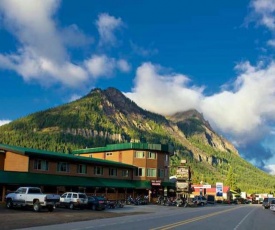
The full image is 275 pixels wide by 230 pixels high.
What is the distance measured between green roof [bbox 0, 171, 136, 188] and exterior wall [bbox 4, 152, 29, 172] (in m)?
2.03

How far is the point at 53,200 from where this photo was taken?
39281 mm

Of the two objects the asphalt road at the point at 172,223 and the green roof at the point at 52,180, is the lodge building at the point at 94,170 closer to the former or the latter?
the green roof at the point at 52,180

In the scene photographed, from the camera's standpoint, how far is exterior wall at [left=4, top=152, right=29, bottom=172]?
5453cm

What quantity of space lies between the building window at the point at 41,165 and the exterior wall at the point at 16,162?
176cm

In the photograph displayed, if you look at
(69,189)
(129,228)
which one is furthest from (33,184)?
(129,228)

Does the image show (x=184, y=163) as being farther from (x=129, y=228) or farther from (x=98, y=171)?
(x=129, y=228)

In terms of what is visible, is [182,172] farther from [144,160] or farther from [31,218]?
[31,218]

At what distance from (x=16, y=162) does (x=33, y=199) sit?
17.0 m

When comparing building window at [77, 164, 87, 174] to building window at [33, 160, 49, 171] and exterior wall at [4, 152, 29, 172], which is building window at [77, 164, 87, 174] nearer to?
building window at [33, 160, 49, 171]

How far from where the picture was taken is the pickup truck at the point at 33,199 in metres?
38.8

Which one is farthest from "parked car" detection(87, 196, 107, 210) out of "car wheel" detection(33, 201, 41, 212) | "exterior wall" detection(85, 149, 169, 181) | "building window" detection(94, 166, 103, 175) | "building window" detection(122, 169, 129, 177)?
"exterior wall" detection(85, 149, 169, 181)

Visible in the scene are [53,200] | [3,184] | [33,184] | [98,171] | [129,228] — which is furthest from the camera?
[98,171]

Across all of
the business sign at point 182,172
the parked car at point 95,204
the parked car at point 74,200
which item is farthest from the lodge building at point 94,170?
the parked car at point 95,204

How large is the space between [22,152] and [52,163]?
264 inches
